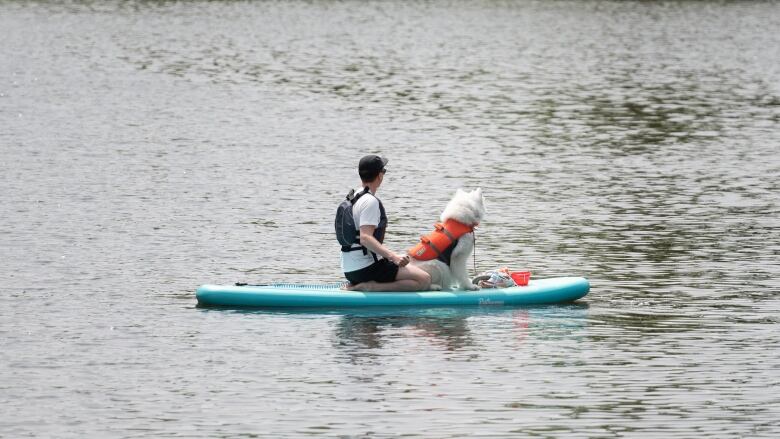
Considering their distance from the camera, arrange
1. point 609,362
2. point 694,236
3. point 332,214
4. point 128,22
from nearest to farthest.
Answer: point 609,362 < point 694,236 < point 332,214 < point 128,22

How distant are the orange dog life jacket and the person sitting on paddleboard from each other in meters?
0.22

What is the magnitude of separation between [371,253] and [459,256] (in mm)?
1040

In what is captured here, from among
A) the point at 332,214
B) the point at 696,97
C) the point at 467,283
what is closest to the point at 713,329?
the point at 467,283

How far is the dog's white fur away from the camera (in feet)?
59.7

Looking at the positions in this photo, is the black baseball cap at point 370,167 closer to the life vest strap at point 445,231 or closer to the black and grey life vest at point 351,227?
the black and grey life vest at point 351,227

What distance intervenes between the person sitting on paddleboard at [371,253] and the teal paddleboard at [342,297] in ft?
0.49

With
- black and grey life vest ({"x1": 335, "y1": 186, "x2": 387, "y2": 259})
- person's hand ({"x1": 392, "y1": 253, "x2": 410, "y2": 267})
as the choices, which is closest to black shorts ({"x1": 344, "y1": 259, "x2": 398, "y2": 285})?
black and grey life vest ({"x1": 335, "y1": 186, "x2": 387, "y2": 259})

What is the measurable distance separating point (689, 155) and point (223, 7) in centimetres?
5802

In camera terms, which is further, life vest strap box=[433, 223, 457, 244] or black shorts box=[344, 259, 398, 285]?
life vest strap box=[433, 223, 457, 244]

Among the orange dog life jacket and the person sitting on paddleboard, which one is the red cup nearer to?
the orange dog life jacket

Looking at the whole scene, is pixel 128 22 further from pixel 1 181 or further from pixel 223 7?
pixel 1 181

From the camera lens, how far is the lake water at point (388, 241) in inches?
566

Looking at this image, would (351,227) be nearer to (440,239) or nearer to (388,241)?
(440,239)

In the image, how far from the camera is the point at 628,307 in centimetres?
1853
